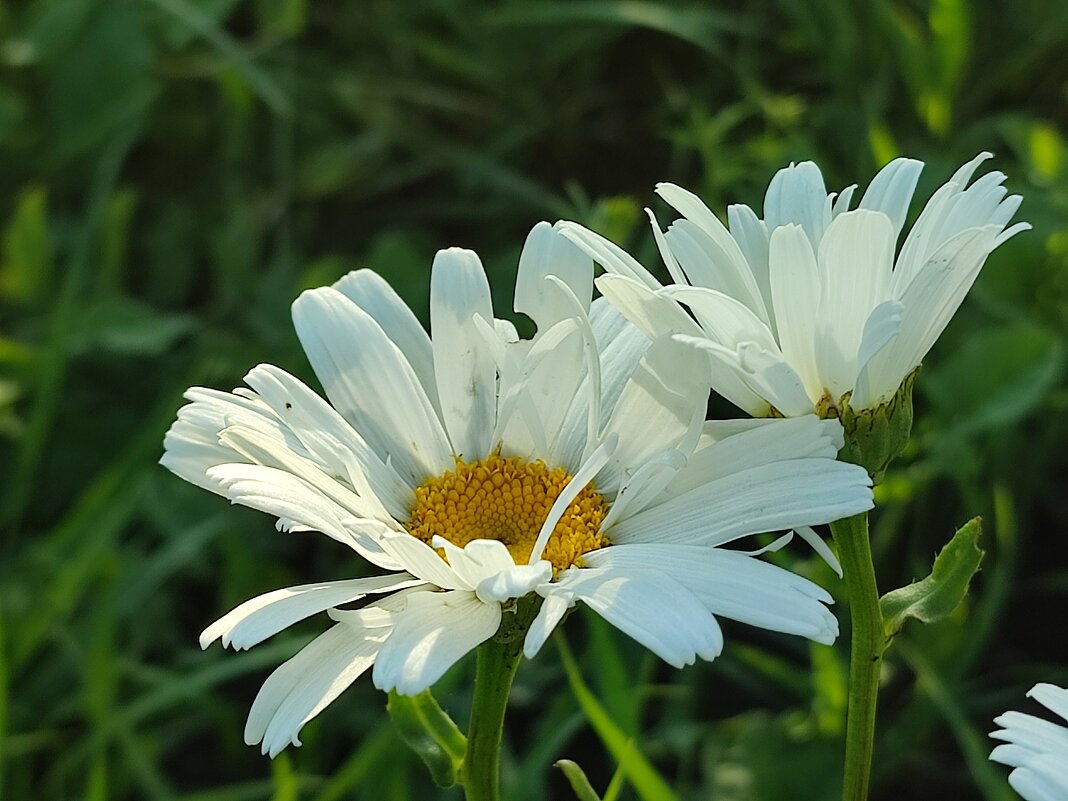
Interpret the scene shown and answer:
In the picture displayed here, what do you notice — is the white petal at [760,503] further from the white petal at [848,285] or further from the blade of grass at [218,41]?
the blade of grass at [218,41]

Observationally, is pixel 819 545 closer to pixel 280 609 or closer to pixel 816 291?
pixel 816 291

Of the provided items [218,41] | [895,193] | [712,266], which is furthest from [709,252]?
[218,41]

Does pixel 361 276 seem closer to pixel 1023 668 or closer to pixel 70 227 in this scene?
pixel 1023 668

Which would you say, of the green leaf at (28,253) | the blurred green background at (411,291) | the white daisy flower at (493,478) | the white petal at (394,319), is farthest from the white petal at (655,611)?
the green leaf at (28,253)

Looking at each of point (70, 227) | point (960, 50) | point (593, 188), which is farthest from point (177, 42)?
point (960, 50)

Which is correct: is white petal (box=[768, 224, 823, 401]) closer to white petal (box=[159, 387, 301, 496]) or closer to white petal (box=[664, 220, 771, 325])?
white petal (box=[664, 220, 771, 325])

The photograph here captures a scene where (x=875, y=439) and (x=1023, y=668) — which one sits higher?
(x=875, y=439)

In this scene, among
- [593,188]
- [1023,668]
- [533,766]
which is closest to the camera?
[533,766]
